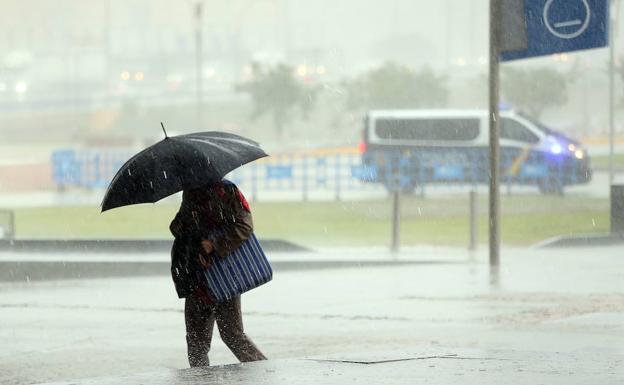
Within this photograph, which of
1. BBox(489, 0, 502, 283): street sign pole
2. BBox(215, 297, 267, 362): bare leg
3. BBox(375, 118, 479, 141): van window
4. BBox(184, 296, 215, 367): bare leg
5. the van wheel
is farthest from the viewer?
BBox(375, 118, 479, 141): van window

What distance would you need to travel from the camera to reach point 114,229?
2634 centimetres

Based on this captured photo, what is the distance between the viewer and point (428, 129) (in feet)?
129

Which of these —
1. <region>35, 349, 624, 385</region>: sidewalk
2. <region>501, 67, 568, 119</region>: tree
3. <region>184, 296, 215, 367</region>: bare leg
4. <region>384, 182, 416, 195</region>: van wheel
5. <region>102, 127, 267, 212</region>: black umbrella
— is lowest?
<region>384, 182, 416, 195</region>: van wheel

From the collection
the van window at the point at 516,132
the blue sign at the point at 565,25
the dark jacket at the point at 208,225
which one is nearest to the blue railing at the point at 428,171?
the van window at the point at 516,132

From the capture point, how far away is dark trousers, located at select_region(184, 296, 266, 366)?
774cm

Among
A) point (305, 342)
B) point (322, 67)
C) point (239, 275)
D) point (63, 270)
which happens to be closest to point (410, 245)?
point (63, 270)

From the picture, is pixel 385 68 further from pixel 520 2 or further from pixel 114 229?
pixel 520 2

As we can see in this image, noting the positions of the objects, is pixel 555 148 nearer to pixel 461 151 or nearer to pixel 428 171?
pixel 461 151

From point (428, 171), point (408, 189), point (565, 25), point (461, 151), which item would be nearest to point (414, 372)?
point (565, 25)

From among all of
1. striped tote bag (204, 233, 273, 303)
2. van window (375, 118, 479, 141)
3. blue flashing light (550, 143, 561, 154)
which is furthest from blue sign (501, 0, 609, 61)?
van window (375, 118, 479, 141)

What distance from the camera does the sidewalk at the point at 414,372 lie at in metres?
6.91

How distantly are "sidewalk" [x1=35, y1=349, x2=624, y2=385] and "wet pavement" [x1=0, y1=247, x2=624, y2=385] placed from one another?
1 centimetres

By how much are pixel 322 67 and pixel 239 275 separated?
116 m

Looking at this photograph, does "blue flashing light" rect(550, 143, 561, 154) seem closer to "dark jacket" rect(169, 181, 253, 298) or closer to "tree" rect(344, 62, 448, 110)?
"dark jacket" rect(169, 181, 253, 298)
